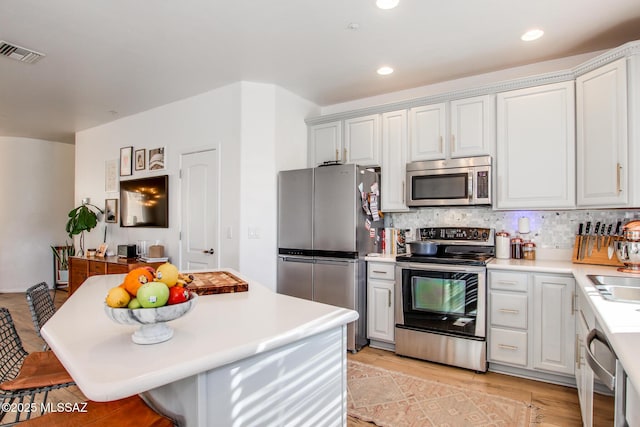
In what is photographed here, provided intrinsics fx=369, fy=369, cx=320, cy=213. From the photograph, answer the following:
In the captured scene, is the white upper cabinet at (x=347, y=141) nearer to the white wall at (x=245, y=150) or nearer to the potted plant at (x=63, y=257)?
the white wall at (x=245, y=150)

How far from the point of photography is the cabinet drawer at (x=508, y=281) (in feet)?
9.33

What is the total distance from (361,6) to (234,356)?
229cm

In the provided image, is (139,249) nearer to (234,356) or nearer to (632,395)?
(234,356)

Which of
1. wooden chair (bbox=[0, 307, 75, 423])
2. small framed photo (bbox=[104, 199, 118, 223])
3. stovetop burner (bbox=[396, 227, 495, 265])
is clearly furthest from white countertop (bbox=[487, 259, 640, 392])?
small framed photo (bbox=[104, 199, 118, 223])

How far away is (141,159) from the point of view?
15.8 ft

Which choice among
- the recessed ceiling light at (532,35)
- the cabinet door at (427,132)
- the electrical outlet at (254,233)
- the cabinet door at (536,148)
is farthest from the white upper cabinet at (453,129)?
the electrical outlet at (254,233)

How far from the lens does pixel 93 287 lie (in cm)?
215

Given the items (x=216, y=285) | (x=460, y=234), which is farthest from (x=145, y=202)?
(x=460, y=234)

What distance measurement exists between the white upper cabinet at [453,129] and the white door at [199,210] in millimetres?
2111

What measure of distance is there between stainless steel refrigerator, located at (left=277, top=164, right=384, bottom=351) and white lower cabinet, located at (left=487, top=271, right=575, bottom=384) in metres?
1.16

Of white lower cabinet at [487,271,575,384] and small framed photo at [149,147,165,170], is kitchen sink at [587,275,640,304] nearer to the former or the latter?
white lower cabinet at [487,271,575,384]

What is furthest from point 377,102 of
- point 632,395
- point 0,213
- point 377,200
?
point 0,213

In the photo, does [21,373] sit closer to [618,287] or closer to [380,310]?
[380,310]

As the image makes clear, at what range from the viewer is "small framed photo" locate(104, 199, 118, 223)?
529 cm
